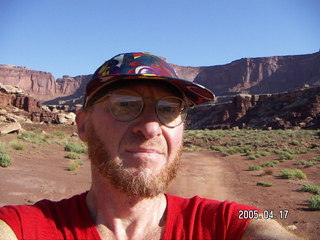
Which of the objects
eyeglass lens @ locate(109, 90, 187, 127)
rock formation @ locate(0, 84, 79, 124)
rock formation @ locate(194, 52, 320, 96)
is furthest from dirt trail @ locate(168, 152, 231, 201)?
rock formation @ locate(194, 52, 320, 96)

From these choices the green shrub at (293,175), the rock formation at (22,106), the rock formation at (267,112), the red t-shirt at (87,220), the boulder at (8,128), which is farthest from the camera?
the rock formation at (22,106)

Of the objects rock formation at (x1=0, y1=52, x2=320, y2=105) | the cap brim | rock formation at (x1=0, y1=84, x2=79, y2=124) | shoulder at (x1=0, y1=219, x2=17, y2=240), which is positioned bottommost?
rock formation at (x1=0, y1=84, x2=79, y2=124)

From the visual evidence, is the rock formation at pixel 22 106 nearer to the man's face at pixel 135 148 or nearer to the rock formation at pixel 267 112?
the rock formation at pixel 267 112

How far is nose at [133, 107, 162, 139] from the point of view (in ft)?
5.18

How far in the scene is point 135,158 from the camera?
5.10 ft

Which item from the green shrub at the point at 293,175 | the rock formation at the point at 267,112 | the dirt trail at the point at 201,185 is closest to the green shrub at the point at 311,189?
the green shrub at the point at 293,175

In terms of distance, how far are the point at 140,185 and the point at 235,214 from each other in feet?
2.10

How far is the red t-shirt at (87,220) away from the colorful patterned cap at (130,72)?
0.70m

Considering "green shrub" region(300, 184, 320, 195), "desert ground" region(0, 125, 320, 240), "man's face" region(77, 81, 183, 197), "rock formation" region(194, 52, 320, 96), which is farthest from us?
"rock formation" region(194, 52, 320, 96)

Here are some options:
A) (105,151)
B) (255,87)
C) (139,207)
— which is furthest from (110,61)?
(255,87)

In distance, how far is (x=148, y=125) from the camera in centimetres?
159

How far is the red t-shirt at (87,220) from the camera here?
1436mm

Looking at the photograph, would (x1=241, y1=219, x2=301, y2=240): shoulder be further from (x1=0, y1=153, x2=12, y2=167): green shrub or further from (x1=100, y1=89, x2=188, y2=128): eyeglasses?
(x1=0, y1=153, x2=12, y2=167): green shrub

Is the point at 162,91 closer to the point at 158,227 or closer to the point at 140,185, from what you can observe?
the point at 140,185
